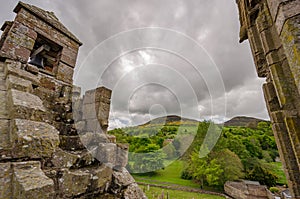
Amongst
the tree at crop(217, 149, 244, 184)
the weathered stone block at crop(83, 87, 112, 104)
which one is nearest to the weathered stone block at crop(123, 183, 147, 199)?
the weathered stone block at crop(83, 87, 112, 104)

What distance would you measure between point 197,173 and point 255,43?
26224 mm

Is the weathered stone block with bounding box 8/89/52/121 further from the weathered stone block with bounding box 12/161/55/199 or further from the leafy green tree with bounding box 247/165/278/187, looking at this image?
the leafy green tree with bounding box 247/165/278/187

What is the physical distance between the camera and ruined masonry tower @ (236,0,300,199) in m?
1.75

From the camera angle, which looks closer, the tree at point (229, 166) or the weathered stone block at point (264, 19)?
the weathered stone block at point (264, 19)

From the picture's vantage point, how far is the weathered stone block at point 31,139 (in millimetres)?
1350

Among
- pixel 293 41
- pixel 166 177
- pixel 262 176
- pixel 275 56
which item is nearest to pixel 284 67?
pixel 275 56

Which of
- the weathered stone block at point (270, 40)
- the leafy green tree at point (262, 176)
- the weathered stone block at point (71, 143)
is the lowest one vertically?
the leafy green tree at point (262, 176)

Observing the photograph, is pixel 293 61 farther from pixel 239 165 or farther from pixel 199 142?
pixel 199 142

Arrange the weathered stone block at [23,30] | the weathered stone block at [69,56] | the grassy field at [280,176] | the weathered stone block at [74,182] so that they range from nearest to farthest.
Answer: the weathered stone block at [74,182]
the weathered stone block at [23,30]
the weathered stone block at [69,56]
the grassy field at [280,176]

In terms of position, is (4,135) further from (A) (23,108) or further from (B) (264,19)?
(B) (264,19)

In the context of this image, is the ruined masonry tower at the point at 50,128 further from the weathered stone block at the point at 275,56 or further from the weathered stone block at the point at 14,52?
the weathered stone block at the point at 275,56

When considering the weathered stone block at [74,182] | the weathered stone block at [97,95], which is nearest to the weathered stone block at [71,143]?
the weathered stone block at [74,182]

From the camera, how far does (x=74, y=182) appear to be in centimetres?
200

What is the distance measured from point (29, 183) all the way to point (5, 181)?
253mm
